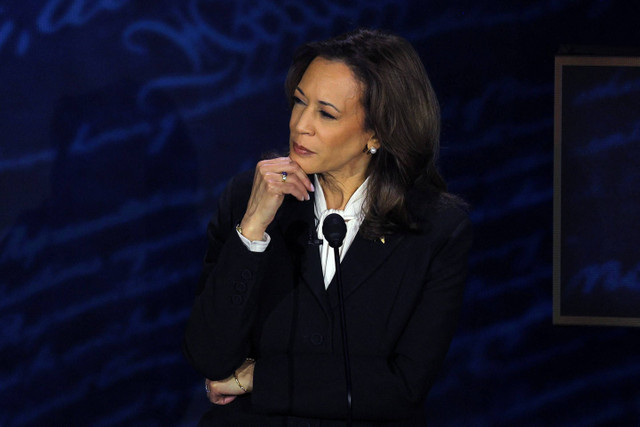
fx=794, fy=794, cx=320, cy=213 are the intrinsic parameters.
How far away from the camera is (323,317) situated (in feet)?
6.15

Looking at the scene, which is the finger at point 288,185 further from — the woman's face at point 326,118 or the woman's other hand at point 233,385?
the woman's other hand at point 233,385

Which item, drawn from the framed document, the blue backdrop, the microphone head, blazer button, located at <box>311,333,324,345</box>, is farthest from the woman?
the framed document

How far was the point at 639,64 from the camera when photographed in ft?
10.1

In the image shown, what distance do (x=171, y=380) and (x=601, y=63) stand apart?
211 cm

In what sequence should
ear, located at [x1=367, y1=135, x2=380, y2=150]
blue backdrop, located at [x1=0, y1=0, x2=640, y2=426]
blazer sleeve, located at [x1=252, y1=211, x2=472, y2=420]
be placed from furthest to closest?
blue backdrop, located at [x1=0, y1=0, x2=640, y2=426] < ear, located at [x1=367, y1=135, x2=380, y2=150] < blazer sleeve, located at [x1=252, y1=211, x2=472, y2=420]

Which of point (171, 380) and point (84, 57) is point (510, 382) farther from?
point (84, 57)

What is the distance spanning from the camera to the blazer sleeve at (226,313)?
1.80m

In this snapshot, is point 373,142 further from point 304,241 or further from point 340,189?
point 304,241

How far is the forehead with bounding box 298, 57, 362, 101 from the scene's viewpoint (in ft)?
6.35

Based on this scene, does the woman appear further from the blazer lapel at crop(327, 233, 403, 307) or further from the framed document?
the framed document

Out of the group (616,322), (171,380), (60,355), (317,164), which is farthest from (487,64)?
(60,355)

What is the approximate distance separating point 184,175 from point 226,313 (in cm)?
141

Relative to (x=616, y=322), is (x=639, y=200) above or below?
above

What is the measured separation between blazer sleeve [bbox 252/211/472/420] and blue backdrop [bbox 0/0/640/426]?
1.28 m
